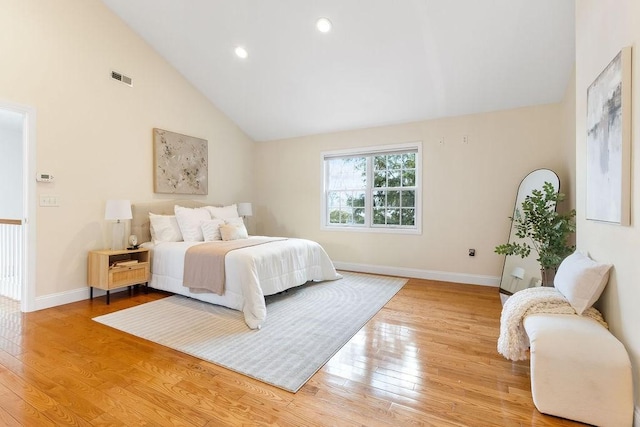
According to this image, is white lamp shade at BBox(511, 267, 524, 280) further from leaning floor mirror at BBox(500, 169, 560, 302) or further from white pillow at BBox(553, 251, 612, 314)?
white pillow at BBox(553, 251, 612, 314)

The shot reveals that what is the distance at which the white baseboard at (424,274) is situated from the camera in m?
4.02

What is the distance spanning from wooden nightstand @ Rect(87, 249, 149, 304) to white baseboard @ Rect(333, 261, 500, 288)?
2849mm

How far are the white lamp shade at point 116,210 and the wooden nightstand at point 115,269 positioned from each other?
0.40m

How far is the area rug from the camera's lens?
2.02 meters

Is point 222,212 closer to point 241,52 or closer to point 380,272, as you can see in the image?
point 241,52

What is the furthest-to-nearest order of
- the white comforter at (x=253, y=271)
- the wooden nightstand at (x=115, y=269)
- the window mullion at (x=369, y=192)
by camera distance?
1. the window mullion at (x=369, y=192)
2. the wooden nightstand at (x=115, y=269)
3. the white comforter at (x=253, y=271)

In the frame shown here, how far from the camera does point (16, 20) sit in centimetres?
283

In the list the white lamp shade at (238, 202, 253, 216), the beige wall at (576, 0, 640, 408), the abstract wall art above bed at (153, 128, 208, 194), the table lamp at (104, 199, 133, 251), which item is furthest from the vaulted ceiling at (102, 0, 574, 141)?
the table lamp at (104, 199, 133, 251)

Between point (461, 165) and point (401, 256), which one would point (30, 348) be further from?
point (461, 165)

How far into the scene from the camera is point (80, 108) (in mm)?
3312

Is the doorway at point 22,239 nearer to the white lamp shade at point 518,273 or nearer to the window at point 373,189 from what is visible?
the window at point 373,189

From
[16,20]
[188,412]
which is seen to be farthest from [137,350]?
[16,20]

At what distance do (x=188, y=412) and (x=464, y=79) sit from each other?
408 cm

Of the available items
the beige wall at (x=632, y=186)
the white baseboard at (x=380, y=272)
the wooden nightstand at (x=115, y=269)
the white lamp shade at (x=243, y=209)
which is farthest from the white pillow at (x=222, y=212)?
the beige wall at (x=632, y=186)
